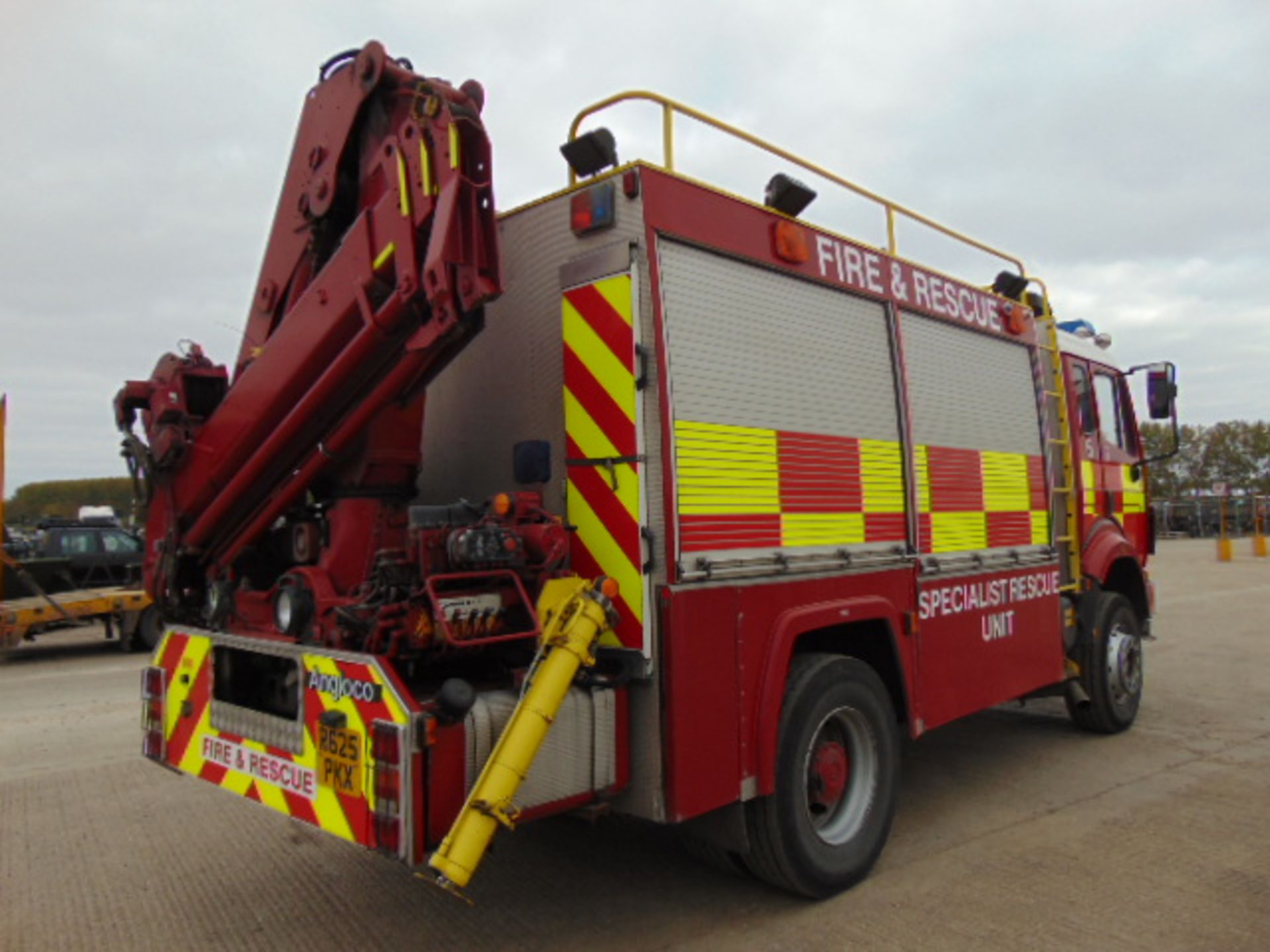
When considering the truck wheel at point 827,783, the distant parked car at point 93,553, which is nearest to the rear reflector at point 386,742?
the truck wheel at point 827,783

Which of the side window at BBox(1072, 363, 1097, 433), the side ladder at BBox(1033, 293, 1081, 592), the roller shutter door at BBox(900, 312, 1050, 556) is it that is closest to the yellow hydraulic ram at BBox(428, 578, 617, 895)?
the roller shutter door at BBox(900, 312, 1050, 556)

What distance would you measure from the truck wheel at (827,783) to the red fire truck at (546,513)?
0.05ft

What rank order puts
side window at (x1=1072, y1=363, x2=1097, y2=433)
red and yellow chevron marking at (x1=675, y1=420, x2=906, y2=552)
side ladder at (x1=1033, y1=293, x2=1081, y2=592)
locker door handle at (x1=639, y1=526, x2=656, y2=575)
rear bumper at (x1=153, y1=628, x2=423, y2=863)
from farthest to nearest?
side window at (x1=1072, y1=363, x2=1097, y2=433) → side ladder at (x1=1033, y1=293, x2=1081, y2=592) → red and yellow chevron marking at (x1=675, y1=420, x2=906, y2=552) → locker door handle at (x1=639, y1=526, x2=656, y2=575) → rear bumper at (x1=153, y1=628, x2=423, y2=863)

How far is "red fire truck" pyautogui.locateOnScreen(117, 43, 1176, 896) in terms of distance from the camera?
125 inches

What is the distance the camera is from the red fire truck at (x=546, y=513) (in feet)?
10.5

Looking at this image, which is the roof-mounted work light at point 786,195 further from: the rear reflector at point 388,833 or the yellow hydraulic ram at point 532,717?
the rear reflector at point 388,833

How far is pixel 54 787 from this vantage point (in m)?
5.77

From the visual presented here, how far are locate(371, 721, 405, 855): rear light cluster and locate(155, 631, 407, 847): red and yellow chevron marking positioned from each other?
3cm

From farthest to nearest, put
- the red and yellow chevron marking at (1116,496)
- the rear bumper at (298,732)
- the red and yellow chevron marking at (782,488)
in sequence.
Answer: the red and yellow chevron marking at (1116,496)
the red and yellow chevron marking at (782,488)
the rear bumper at (298,732)

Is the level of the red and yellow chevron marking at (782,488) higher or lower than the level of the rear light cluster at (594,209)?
lower

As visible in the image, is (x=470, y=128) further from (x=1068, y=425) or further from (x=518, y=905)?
(x=1068, y=425)

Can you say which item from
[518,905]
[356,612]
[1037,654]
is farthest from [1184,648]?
[356,612]

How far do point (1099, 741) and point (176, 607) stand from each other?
5917mm

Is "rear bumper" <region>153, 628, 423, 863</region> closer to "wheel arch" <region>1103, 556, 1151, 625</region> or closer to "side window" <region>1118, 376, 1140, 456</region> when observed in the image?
"wheel arch" <region>1103, 556, 1151, 625</region>
